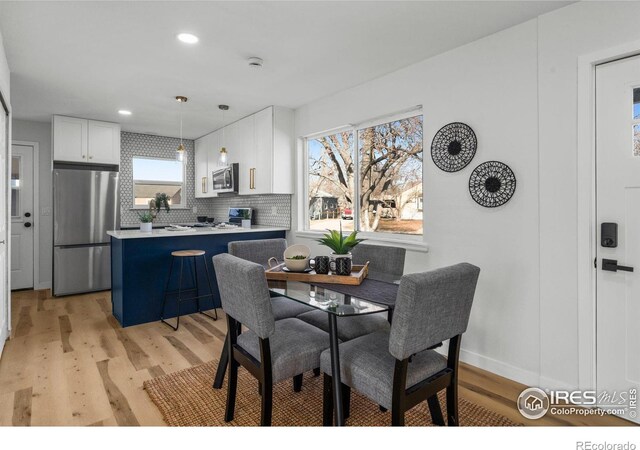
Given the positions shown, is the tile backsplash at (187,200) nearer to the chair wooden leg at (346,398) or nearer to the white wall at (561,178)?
the chair wooden leg at (346,398)

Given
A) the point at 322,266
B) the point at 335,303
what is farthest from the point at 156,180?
the point at 335,303

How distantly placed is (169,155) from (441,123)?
478 cm

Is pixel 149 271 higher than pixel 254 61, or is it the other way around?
pixel 254 61

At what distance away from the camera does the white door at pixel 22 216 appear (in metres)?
4.99

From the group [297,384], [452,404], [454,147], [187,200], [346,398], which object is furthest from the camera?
[187,200]

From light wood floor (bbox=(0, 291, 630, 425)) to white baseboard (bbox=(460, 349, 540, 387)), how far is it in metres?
0.05

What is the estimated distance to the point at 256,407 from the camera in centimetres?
211

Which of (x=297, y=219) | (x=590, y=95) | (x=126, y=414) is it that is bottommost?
(x=126, y=414)

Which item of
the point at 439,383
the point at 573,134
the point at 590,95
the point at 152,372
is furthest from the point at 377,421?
the point at 590,95

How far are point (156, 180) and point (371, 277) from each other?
5.01 m

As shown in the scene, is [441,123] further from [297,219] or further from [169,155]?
[169,155]

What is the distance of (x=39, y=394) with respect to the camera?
2271 mm

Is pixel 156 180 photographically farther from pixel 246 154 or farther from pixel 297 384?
pixel 297 384

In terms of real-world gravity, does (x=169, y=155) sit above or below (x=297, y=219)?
above
